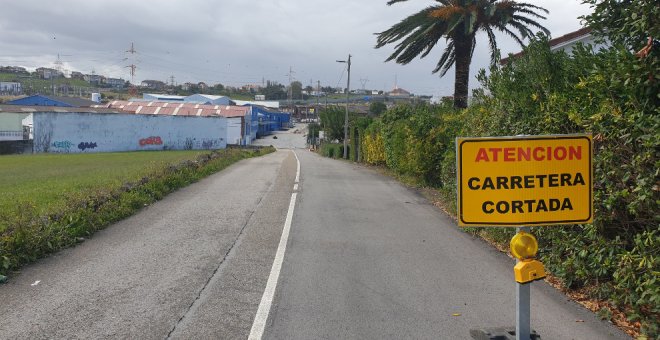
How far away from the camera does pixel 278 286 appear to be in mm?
6758

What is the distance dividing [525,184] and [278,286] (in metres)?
3.51

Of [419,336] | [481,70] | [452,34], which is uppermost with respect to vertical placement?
[452,34]

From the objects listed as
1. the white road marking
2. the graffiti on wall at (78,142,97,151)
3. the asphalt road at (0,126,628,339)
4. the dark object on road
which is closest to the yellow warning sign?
the dark object on road

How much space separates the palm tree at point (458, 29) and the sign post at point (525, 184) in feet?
44.3

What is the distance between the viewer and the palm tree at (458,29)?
17.7m

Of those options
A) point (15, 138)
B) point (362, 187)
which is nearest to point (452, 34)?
point (362, 187)

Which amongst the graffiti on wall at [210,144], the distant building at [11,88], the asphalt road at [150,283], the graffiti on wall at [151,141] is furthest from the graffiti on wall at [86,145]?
the distant building at [11,88]

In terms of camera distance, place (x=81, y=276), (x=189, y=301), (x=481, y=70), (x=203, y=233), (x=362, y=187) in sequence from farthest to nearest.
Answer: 1. (x=362, y=187)
2. (x=481, y=70)
3. (x=203, y=233)
4. (x=81, y=276)
5. (x=189, y=301)

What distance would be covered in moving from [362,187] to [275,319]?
43.5 ft

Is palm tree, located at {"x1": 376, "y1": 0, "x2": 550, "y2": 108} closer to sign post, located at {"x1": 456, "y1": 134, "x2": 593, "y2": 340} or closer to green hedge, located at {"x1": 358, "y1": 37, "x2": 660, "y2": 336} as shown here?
green hedge, located at {"x1": 358, "y1": 37, "x2": 660, "y2": 336}

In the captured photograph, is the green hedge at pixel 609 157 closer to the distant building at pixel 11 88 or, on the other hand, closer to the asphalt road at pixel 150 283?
the asphalt road at pixel 150 283

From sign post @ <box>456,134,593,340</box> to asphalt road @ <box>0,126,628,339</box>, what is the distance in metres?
1.49

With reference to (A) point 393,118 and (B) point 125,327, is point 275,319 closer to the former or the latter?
(B) point 125,327

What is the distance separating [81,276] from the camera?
7.07 metres
